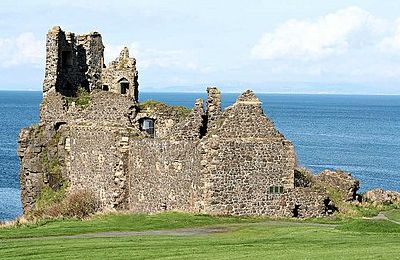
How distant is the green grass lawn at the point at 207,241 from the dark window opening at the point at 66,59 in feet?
48.5

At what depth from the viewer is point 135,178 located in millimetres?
38688

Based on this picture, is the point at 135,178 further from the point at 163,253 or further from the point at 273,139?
the point at 163,253

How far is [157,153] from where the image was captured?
37.6 metres

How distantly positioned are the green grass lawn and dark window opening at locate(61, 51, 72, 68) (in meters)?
14.8

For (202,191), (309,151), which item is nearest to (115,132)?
(202,191)

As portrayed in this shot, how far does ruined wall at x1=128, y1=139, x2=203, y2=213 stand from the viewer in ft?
119

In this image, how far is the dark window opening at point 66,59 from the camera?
1825 inches

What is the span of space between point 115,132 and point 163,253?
1612 centimetres

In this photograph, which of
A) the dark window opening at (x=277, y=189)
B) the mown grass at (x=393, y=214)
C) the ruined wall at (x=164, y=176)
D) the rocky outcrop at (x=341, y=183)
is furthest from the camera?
the rocky outcrop at (x=341, y=183)

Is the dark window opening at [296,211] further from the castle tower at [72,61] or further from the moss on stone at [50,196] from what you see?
the castle tower at [72,61]

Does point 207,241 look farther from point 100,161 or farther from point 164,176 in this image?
point 100,161

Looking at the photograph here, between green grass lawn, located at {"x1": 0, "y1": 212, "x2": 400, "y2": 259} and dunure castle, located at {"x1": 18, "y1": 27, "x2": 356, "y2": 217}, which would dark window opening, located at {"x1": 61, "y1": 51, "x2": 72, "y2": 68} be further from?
green grass lawn, located at {"x1": 0, "y1": 212, "x2": 400, "y2": 259}

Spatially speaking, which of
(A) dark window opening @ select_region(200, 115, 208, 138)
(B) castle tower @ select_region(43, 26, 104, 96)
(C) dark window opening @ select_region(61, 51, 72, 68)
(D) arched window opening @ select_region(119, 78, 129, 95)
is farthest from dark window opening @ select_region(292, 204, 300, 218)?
(C) dark window opening @ select_region(61, 51, 72, 68)

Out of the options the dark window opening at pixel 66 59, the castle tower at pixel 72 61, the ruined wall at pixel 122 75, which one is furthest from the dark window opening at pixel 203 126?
the dark window opening at pixel 66 59
